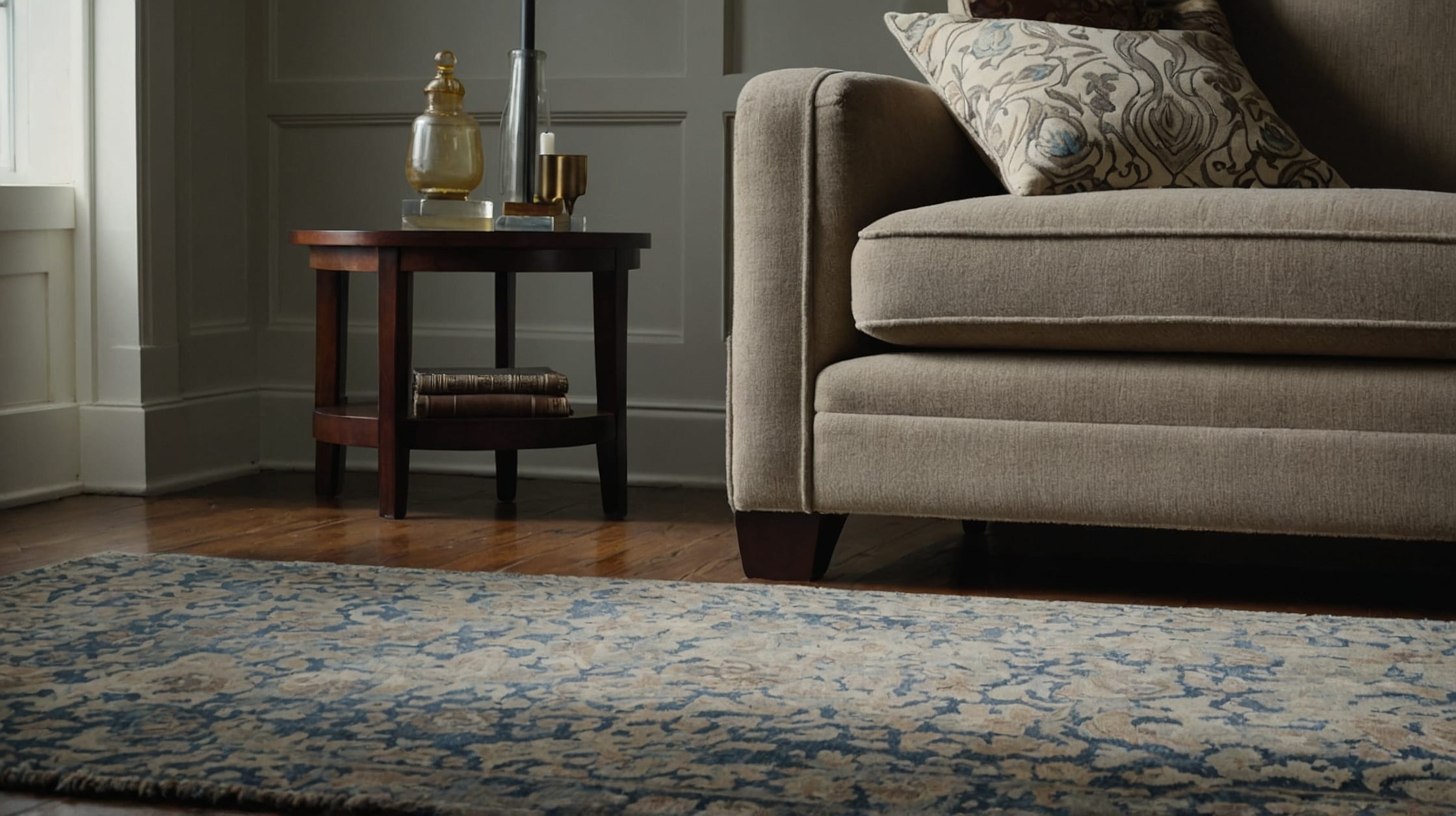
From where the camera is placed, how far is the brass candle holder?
2.67 meters

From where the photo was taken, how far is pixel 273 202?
3264mm

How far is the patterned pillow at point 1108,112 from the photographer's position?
210 cm

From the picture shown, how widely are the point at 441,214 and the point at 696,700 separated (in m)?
1.49

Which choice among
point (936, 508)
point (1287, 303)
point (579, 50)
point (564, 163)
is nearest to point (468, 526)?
point (564, 163)

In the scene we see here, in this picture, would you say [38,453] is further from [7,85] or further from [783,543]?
[783,543]

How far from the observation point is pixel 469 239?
2486 millimetres

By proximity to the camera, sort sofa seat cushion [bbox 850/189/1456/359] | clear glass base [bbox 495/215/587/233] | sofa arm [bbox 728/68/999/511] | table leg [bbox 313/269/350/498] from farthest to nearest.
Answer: table leg [bbox 313/269/350/498] < clear glass base [bbox 495/215/587/233] < sofa arm [bbox 728/68/999/511] < sofa seat cushion [bbox 850/189/1456/359]

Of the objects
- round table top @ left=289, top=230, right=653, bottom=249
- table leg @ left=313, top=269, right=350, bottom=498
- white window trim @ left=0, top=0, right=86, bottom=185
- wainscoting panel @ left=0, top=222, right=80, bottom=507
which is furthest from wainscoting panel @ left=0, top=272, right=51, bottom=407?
round table top @ left=289, top=230, right=653, bottom=249

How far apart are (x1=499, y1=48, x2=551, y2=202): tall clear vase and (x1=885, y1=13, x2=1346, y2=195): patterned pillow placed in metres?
0.75

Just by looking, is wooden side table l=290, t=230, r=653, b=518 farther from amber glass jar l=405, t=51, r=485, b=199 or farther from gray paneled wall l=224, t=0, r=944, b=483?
gray paneled wall l=224, t=0, r=944, b=483

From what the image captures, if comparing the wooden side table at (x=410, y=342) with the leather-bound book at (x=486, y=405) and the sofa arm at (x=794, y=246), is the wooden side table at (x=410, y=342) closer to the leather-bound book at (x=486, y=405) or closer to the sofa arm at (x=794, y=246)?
the leather-bound book at (x=486, y=405)

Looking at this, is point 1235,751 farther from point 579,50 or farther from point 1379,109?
point 579,50

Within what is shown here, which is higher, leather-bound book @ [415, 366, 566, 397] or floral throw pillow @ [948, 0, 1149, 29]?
floral throw pillow @ [948, 0, 1149, 29]

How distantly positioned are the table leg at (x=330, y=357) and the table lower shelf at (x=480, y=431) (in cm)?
12
